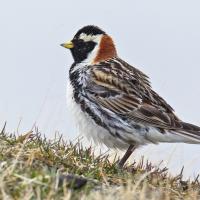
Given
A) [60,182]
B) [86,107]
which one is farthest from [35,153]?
[86,107]

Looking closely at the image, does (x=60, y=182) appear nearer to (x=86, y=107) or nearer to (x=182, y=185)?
(x=182, y=185)

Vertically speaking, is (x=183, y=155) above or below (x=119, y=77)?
below

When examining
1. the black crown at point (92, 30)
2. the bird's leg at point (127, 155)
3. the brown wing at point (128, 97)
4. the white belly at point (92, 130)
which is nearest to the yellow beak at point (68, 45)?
the black crown at point (92, 30)

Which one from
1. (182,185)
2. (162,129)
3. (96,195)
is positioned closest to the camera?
(96,195)

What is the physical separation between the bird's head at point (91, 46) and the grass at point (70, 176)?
1.88 metres

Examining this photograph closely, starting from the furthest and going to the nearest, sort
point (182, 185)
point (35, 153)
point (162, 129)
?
point (162, 129) < point (182, 185) < point (35, 153)

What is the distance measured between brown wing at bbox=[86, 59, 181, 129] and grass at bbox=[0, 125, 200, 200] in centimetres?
63

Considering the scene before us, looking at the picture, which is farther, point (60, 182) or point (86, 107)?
point (86, 107)

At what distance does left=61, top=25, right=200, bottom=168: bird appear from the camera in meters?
11.7

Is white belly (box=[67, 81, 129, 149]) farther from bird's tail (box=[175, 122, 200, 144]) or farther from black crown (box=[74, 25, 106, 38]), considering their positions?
black crown (box=[74, 25, 106, 38])

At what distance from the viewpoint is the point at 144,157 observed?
12.2 meters

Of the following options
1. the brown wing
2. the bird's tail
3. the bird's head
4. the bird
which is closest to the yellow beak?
the bird's head

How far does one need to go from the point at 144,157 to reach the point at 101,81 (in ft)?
3.43

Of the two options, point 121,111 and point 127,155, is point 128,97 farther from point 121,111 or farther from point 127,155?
point 127,155
